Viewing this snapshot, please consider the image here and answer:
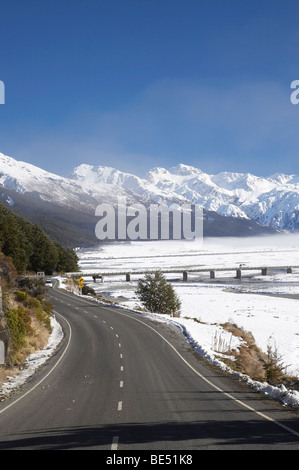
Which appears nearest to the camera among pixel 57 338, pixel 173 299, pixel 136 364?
pixel 136 364

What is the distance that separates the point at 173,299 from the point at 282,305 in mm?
21753

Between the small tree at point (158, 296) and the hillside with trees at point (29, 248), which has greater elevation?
the hillside with trees at point (29, 248)

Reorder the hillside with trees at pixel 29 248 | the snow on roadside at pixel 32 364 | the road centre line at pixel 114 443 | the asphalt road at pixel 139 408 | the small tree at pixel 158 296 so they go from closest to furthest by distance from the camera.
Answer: the road centre line at pixel 114 443
the asphalt road at pixel 139 408
the snow on roadside at pixel 32 364
the small tree at pixel 158 296
the hillside with trees at pixel 29 248

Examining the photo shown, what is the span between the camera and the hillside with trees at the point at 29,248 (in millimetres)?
62312

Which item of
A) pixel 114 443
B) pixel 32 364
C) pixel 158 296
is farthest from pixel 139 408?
pixel 158 296

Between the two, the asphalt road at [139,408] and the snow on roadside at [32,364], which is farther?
the snow on roadside at [32,364]

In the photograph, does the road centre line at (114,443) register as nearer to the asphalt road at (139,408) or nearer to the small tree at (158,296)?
the asphalt road at (139,408)

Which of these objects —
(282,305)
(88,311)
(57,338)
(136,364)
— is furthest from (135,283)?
(136,364)

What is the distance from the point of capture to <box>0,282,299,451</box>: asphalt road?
33.6ft

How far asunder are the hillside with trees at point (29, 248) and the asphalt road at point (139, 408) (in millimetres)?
39395

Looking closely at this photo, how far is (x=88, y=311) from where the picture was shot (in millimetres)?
48906

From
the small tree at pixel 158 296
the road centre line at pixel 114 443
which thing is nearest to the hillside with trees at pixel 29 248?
the small tree at pixel 158 296
